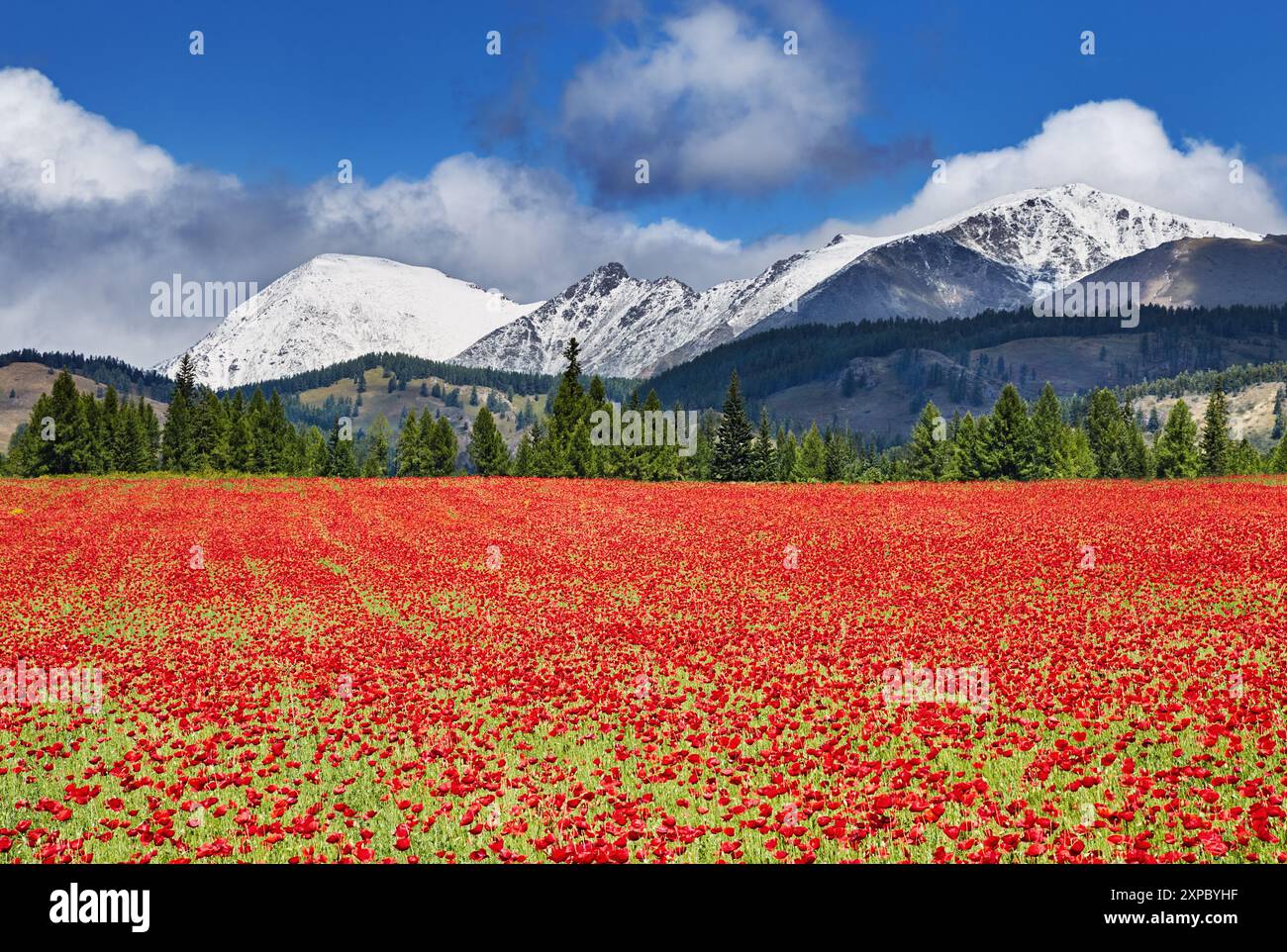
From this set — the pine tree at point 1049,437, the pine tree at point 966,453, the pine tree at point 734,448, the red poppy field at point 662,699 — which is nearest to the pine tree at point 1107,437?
the pine tree at point 1049,437

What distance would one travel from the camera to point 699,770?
401 inches

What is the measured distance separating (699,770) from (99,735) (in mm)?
8663

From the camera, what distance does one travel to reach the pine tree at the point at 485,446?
331 ft

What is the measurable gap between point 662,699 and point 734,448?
84769 millimetres

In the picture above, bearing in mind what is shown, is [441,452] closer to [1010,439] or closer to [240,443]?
[240,443]

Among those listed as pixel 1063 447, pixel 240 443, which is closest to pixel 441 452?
pixel 240 443

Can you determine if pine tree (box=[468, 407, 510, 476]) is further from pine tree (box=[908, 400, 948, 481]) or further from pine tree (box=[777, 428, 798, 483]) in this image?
pine tree (box=[908, 400, 948, 481])

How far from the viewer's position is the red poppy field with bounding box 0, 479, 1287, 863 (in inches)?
334

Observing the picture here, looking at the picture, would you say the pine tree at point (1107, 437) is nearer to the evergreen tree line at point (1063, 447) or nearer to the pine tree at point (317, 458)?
the evergreen tree line at point (1063, 447)

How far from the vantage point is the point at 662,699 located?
13219mm

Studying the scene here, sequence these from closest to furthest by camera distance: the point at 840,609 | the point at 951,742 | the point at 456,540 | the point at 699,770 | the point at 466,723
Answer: the point at 699,770, the point at 951,742, the point at 466,723, the point at 840,609, the point at 456,540

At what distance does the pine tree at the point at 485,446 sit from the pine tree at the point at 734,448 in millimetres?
25396
